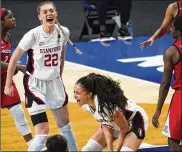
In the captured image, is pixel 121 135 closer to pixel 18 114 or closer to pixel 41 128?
pixel 41 128

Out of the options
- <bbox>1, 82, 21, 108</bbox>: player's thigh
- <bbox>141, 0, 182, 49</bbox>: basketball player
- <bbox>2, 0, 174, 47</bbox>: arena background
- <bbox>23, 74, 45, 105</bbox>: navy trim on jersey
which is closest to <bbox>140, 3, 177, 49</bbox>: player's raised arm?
<bbox>141, 0, 182, 49</bbox>: basketball player

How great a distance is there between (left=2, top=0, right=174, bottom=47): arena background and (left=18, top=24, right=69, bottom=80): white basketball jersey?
766cm

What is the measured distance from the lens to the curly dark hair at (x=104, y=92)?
7.06 meters

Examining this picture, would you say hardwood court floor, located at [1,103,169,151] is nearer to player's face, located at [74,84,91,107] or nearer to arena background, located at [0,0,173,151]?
arena background, located at [0,0,173,151]

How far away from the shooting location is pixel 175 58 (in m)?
7.18

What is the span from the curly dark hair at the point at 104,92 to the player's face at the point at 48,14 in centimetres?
144

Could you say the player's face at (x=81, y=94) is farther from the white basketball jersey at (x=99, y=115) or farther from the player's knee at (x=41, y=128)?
the player's knee at (x=41, y=128)

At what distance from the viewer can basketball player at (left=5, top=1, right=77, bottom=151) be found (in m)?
8.27

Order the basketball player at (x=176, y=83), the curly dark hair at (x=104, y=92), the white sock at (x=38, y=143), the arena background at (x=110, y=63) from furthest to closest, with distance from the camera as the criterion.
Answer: the arena background at (x=110, y=63) → the white sock at (x=38, y=143) → the basketball player at (x=176, y=83) → the curly dark hair at (x=104, y=92)

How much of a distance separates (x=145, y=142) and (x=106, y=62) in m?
5.07

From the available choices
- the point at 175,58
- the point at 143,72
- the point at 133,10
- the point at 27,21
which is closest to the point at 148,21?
the point at 133,10

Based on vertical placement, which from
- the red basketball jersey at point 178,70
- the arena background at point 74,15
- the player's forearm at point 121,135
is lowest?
the arena background at point 74,15

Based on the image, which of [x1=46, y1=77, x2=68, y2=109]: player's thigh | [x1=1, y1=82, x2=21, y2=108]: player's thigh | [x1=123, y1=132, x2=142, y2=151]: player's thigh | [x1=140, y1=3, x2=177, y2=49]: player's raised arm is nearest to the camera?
[x1=123, y1=132, x2=142, y2=151]: player's thigh

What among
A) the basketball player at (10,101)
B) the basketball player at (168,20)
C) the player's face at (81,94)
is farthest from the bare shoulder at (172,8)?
the player's face at (81,94)
